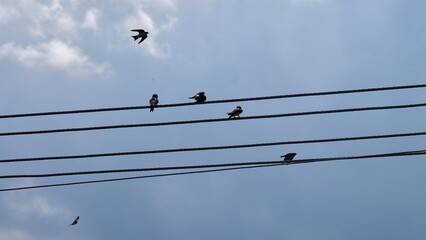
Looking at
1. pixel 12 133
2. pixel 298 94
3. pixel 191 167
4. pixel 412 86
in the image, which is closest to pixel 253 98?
pixel 298 94

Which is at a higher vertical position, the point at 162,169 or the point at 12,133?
the point at 12,133

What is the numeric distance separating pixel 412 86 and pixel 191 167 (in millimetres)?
3467

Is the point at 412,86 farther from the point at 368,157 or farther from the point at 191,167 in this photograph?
the point at 191,167

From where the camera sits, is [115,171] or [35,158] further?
[115,171]

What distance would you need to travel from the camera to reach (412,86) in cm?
957

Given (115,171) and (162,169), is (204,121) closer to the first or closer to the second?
(162,169)

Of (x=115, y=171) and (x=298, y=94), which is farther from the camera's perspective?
(x=115, y=171)

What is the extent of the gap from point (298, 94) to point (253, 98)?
2.17ft

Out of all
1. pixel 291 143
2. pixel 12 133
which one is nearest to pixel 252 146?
pixel 291 143

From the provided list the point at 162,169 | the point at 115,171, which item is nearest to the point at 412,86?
the point at 162,169

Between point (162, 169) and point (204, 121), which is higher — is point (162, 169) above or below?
below

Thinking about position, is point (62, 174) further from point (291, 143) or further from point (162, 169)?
point (291, 143)

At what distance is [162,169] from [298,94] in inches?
90.2

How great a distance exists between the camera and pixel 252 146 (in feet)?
31.3
